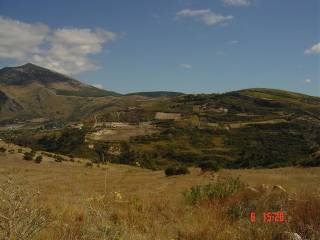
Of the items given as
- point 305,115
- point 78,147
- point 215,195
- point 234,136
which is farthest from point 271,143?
point 215,195

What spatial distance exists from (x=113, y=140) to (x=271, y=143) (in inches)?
2112

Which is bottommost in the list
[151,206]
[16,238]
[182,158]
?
[182,158]

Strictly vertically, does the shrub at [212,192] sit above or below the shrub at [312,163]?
above

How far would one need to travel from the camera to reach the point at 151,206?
935 cm

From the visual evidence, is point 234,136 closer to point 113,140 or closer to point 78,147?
point 113,140

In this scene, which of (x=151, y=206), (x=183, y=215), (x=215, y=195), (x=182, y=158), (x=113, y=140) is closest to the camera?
(x=183, y=215)

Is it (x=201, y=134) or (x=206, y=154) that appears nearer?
(x=206, y=154)
